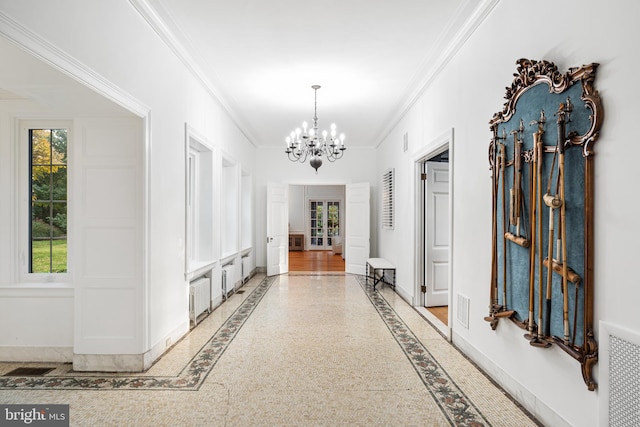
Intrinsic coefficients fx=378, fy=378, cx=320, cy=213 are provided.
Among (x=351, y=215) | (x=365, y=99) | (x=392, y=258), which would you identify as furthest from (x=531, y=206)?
(x=351, y=215)

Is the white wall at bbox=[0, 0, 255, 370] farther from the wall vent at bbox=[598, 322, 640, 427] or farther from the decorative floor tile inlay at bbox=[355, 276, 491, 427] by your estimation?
the wall vent at bbox=[598, 322, 640, 427]

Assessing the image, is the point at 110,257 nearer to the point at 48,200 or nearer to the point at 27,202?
the point at 48,200

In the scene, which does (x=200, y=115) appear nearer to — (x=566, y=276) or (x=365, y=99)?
(x=365, y=99)

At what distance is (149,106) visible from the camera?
3316mm

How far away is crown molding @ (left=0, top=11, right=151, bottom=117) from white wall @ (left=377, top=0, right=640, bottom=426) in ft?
9.43

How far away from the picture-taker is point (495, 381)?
293cm

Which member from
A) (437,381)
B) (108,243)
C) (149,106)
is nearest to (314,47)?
(149,106)

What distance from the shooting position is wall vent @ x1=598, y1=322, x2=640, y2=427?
1633 millimetres

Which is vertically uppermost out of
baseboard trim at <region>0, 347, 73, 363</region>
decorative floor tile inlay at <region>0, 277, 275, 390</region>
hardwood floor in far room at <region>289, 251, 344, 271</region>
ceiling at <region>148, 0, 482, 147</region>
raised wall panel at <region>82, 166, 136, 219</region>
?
ceiling at <region>148, 0, 482, 147</region>

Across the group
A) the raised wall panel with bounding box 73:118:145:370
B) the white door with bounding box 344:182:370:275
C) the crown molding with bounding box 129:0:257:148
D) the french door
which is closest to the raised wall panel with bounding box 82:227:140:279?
the raised wall panel with bounding box 73:118:145:370

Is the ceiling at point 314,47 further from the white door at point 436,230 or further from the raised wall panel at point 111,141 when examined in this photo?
the white door at point 436,230

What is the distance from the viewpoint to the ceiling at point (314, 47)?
327 centimetres

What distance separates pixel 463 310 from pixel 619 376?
1.93m

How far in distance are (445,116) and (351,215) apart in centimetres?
483
